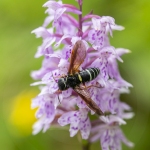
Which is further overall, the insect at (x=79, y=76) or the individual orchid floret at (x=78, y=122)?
the individual orchid floret at (x=78, y=122)

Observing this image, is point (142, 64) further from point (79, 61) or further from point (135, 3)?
point (79, 61)

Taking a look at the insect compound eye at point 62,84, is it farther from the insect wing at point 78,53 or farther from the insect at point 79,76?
the insect wing at point 78,53

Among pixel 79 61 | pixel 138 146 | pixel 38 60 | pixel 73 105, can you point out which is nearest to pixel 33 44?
pixel 38 60

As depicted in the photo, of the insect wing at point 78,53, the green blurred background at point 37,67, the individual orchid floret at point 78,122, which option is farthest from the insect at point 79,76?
the green blurred background at point 37,67

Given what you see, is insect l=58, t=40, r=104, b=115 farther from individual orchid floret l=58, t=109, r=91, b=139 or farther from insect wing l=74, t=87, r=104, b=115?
individual orchid floret l=58, t=109, r=91, b=139

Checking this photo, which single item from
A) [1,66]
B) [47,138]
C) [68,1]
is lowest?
[47,138]

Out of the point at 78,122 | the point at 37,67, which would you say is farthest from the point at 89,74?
the point at 37,67

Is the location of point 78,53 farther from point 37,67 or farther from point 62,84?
point 37,67

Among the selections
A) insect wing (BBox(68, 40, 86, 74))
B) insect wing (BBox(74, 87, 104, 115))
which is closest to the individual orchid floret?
insect wing (BBox(74, 87, 104, 115))
